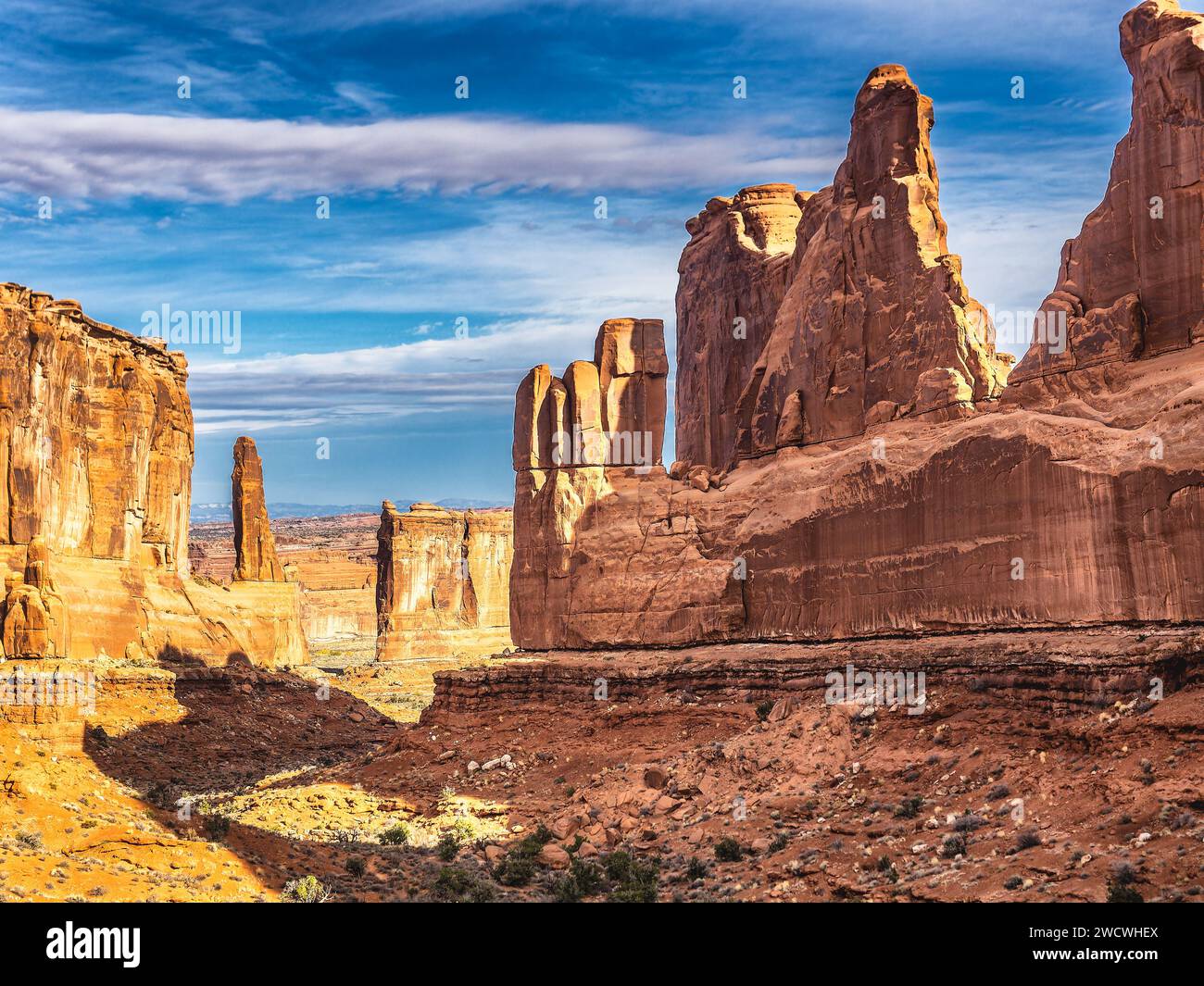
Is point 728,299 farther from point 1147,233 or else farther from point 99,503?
point 99,503

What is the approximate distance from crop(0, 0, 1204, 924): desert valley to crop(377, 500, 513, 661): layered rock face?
45.0 metres

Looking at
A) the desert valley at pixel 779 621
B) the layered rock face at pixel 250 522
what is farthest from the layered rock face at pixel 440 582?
the desert valley at pixel 779 621

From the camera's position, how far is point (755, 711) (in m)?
35.1

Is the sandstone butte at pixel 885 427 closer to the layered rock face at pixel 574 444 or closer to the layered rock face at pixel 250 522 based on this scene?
the layered rock face at pixel 574 444

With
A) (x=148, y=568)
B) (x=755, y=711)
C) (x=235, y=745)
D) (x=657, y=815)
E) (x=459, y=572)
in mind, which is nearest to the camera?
(x=657, y=815)

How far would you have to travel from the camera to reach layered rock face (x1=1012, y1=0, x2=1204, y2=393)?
28.4m

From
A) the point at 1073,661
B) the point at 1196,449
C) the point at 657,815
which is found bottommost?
the point at 657,815

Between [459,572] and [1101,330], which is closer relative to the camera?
[1101,330]

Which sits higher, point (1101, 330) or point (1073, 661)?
point (1101, 330)

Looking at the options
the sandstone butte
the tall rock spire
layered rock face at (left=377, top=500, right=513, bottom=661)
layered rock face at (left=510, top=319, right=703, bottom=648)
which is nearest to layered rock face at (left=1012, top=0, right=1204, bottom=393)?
the sandstone butte
